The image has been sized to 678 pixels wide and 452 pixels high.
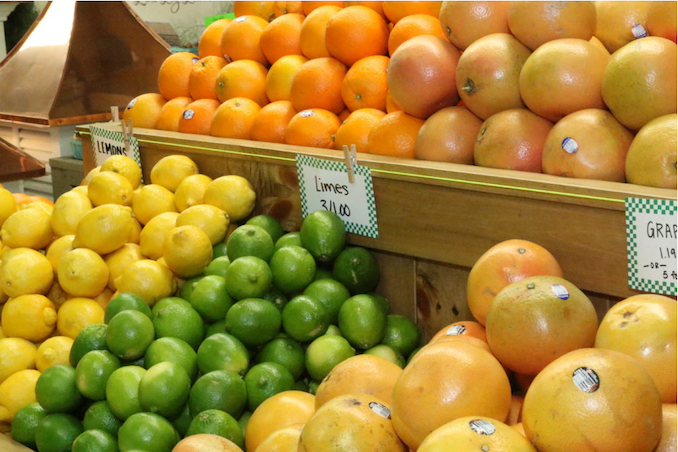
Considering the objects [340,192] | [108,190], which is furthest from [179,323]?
[108,190]

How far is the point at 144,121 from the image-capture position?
2729 millimetres

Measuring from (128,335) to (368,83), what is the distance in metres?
0.95

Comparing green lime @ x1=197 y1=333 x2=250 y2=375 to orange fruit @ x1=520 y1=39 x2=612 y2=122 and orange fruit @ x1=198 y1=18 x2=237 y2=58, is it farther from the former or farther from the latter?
Answer: orange fruit @ x1=198 y1=18 x2=237 y2=58

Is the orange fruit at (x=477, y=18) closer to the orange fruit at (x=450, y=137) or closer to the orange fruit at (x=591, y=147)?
the orange fruit at (x=450, y=137)

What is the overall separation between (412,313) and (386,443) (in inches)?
32.6

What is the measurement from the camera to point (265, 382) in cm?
166

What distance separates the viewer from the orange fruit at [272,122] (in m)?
2.27

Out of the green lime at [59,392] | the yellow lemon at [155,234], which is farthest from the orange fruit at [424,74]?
the green lime at [59,392]

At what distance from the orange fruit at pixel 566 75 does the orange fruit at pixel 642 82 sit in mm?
53

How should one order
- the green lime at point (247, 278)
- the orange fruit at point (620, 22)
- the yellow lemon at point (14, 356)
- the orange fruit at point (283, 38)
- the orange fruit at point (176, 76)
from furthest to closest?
1. the orange fruit at point (176, 76)
2. the orange fruit at point (283, 38)
3. the yellow lemon at point (14, 356)
4. the green lime at point (247, 278)
5. the orange fruit at point (620, 22)

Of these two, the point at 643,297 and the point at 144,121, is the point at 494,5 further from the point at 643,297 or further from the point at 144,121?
the point at 144,121

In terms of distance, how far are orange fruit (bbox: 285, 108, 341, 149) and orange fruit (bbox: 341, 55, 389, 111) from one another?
3.9 inches

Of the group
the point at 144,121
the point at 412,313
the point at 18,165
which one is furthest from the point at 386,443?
the point at 18,165

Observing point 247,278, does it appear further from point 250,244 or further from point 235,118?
point 235,118
